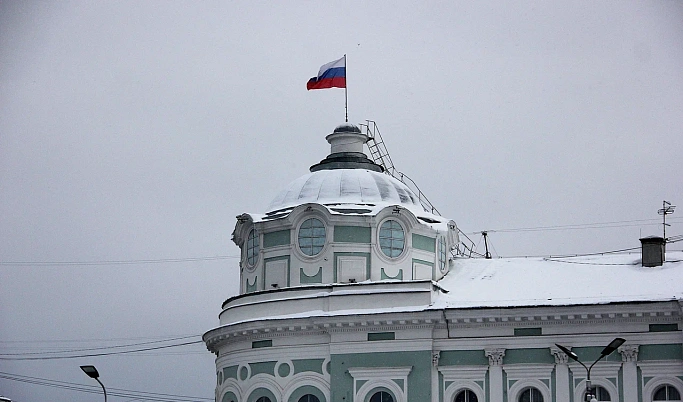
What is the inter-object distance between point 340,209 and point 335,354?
693 cm

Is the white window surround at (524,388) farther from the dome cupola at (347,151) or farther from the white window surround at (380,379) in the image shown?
the dome cupola at (347,151)

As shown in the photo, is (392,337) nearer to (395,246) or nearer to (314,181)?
(395,246)

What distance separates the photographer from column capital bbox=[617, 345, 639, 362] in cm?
5166

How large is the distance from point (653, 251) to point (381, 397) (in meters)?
12.8

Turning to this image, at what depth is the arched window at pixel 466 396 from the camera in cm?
5338

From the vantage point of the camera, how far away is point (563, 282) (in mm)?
55250

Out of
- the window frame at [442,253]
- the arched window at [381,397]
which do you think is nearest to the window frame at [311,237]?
the window frame at [442,253]

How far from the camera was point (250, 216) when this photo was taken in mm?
59469

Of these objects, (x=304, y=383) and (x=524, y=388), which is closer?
(x=524, y=388)

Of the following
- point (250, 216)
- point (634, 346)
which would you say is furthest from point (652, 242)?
point (250, 216)

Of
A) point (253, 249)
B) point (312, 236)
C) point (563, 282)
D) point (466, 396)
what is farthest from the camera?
point (253, 249)

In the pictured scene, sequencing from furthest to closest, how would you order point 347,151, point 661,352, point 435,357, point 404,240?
point 347,151 → point 404,240 → point 435,357 → point 661,352

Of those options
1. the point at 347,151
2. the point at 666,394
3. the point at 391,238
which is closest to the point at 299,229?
the point at 391,238

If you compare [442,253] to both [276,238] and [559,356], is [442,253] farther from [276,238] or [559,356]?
[559,356]
